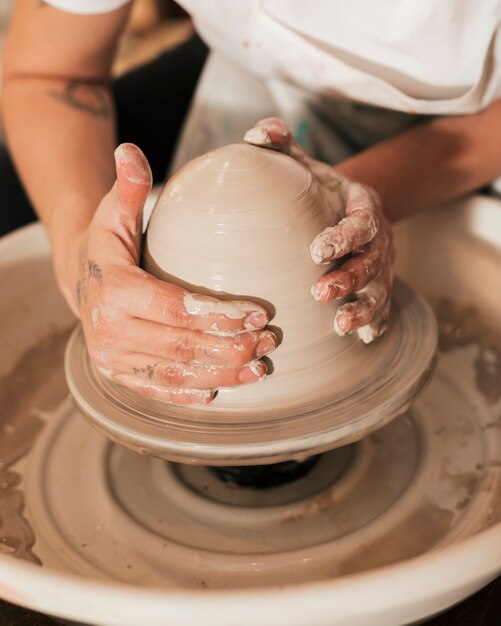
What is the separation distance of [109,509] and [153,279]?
0.38 m

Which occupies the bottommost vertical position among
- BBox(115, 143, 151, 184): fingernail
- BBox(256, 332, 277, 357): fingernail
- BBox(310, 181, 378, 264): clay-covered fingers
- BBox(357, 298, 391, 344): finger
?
BBox(357, 298, 391, 344): finger

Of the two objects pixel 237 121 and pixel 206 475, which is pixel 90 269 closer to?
pixel 206 475

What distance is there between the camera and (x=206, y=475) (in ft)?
3.56

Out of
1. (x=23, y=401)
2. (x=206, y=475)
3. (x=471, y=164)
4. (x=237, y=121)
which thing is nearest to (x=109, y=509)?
(x=206, y=475)

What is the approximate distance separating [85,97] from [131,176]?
2.22 feet

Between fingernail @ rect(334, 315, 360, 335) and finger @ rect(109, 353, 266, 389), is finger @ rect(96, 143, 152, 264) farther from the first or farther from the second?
fingernail @ rect(334, 315, 360, 335)

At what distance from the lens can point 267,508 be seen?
3.32 ft

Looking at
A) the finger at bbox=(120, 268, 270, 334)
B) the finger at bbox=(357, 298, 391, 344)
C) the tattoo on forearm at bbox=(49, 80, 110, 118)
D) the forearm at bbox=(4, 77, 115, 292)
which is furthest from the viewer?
the tattoo on forearm at bbox=(49, 80, 110, 118)

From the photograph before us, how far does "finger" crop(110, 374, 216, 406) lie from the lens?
0.85 meters

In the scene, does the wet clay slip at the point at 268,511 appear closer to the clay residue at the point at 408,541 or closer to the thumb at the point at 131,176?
the clay residue at the point at 408,541

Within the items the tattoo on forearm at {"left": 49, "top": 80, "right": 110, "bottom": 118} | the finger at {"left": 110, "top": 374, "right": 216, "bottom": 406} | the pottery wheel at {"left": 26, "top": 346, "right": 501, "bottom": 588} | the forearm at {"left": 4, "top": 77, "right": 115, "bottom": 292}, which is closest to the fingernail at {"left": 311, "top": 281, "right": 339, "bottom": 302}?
the finger at {"left": 110, "top": 374, "right": 216, "bottom": 406}

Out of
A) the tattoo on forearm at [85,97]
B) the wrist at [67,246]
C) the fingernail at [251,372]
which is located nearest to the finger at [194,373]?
the fingernail at [251,372]

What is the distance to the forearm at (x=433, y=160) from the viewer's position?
122 centimetres

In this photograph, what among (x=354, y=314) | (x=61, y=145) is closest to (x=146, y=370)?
(x=354, y=314)
